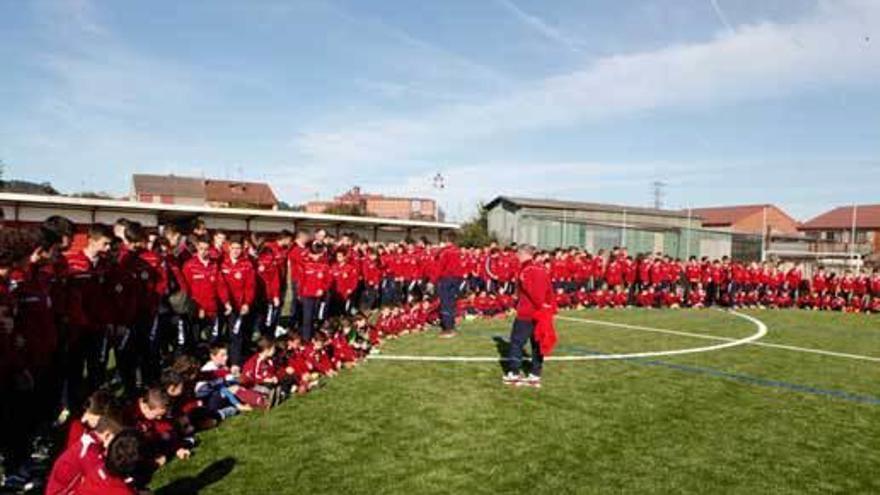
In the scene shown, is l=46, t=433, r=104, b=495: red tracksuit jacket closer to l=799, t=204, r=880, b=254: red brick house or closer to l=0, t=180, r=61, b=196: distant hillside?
l=0, t=180, r=61, b=196: distant hillside

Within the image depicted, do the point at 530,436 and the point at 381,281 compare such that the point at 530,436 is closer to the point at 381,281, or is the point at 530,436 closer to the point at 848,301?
the point at 381,281

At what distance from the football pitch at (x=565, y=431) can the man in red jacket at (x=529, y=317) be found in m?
0.29

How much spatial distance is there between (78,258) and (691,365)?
978cm

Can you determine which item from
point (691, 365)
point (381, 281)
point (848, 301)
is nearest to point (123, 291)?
point (691, 365)

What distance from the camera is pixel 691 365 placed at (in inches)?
452

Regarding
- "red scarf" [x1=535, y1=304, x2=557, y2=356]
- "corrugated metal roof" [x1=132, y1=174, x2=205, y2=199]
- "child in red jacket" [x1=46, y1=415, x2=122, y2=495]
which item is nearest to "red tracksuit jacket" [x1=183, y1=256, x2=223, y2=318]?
"red scarf" [x1=535, y1=304, x2=557, y2=356]

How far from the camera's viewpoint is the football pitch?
5738mm

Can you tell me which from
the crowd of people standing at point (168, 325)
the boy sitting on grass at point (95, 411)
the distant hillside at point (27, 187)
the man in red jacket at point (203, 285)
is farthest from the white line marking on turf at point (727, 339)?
the distant hillside at point (27, 187)

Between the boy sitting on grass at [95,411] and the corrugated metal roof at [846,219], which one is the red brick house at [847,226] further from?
the boy sitting on grass at [95,411]

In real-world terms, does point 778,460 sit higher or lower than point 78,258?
lower

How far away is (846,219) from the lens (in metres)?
81.3

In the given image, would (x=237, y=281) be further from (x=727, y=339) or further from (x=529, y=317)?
(x=727, y=339)

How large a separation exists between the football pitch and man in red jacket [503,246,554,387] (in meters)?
0.29

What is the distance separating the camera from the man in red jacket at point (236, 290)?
986 cm
